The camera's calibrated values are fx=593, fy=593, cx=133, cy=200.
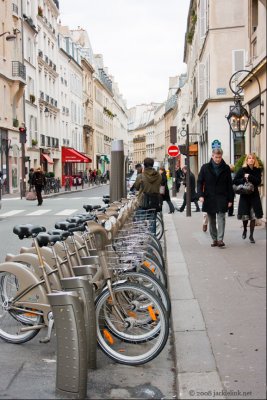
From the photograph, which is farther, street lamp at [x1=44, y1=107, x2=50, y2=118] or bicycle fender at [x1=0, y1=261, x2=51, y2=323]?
street lamp at [x1=44, y1=107, x2=50, y2=118]

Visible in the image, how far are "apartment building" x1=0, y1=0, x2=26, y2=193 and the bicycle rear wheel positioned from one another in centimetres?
3208

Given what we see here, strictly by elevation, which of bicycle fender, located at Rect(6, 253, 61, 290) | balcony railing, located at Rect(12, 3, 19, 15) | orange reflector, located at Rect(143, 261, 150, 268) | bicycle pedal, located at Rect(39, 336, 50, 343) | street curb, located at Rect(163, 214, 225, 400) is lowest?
bicycle pedal, located at Rect(39, 336, 50, 343)

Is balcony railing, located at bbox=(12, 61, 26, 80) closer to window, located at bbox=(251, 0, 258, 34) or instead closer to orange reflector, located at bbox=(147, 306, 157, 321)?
window, located at bbox=(251, 0, 258, 34)

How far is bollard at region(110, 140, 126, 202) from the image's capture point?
1322 cm

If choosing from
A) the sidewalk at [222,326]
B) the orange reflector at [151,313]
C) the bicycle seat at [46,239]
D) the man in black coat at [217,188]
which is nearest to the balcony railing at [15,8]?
the man in black coat at [217,188]

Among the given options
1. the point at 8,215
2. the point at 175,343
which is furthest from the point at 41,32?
the point at 175,343

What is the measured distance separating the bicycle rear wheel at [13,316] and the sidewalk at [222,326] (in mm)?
1279

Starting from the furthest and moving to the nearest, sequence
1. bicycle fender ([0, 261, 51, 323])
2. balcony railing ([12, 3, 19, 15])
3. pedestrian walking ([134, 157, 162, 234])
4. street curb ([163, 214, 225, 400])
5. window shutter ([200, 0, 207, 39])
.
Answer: balcony railing ([12, 3, 19, 15]) < window shutter ([200, 0, 207, 39]) < pedestrian walking ([134, 157, 162, 234]) < bicycle fender ([0, 261, 51, 323]) < street curb ([163, 214, 225, 400])

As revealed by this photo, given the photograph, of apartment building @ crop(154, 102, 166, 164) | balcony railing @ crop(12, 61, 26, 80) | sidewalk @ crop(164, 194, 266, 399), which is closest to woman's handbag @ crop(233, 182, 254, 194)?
sidewalk @ crop(164, 194, 266, 399)

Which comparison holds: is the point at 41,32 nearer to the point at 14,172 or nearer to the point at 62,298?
the point at 14,172

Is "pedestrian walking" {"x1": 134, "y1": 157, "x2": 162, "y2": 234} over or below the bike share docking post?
over

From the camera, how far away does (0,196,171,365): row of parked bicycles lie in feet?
15.7

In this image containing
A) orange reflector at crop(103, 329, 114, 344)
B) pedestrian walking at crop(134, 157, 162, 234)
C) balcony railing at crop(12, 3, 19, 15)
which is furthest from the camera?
balcony railing at crop(12, 3, 19, 15)

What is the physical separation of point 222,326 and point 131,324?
1.19 m
